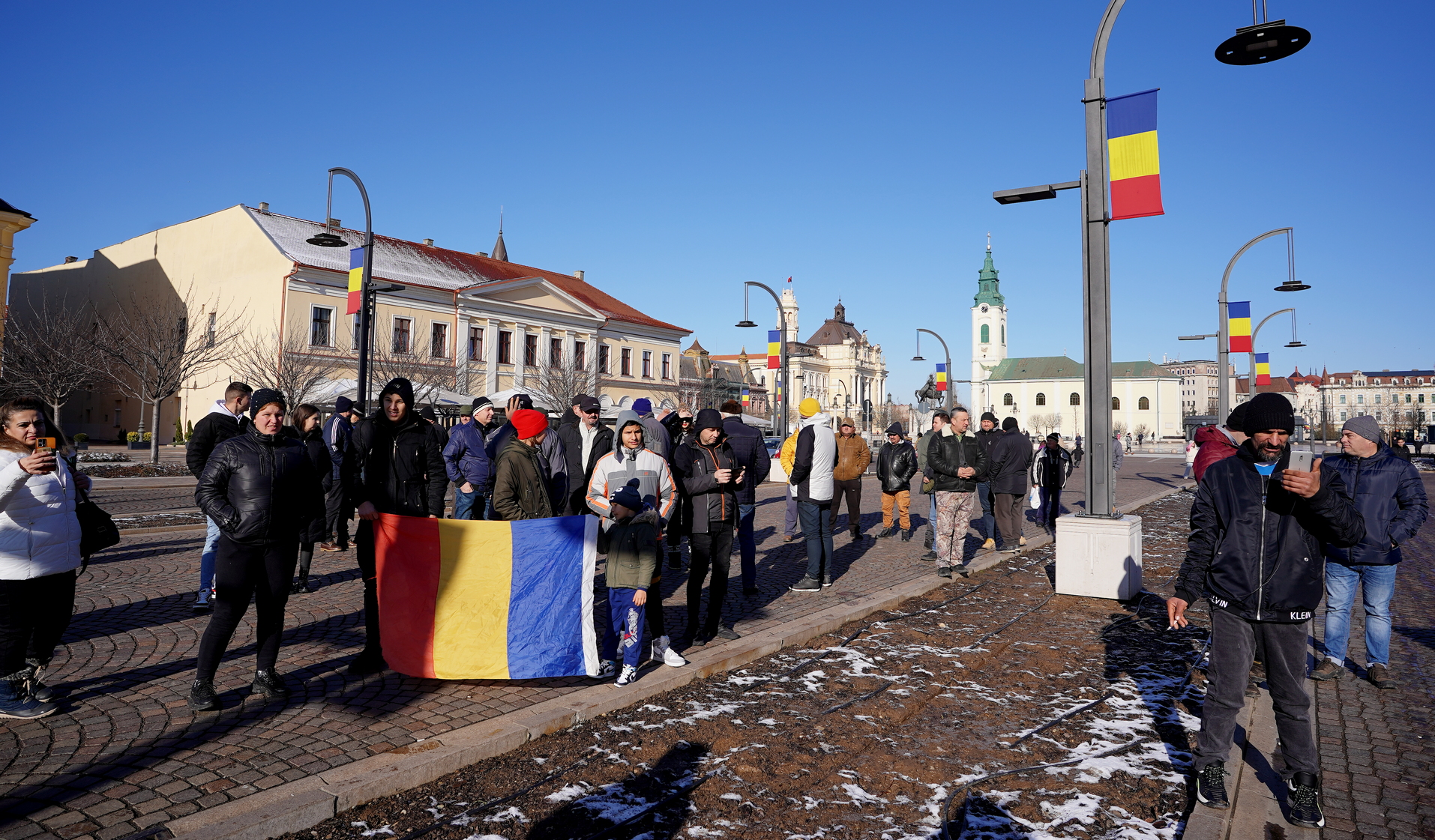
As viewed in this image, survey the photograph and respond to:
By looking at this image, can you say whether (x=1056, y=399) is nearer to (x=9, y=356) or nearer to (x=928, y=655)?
(x=9, y=356)

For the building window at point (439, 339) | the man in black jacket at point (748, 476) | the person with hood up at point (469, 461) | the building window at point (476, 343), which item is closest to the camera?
the man in black jacket at point (748, 476)

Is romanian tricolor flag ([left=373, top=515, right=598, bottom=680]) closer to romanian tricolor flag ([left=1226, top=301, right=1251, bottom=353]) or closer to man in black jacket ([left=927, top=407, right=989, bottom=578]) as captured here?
man in black jacket ([left=927, top=407, right=989, bottom=578])

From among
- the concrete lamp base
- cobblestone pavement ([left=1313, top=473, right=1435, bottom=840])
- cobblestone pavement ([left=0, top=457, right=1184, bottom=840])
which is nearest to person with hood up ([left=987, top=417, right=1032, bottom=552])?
the concrete lamp base

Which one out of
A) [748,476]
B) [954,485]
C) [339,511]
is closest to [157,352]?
[339,511]

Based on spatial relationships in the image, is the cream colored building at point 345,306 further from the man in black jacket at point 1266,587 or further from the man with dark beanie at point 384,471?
the man in black jacket at point 1266,587

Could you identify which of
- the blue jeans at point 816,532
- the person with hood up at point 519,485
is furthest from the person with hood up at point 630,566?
the blue jeans at point 816,532

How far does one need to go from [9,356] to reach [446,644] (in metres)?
35.5

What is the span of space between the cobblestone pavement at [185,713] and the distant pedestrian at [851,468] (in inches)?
167

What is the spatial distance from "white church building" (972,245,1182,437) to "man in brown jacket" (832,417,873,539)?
12106 cm

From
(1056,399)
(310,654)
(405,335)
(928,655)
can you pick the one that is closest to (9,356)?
(405,335)

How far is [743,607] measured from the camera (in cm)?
814

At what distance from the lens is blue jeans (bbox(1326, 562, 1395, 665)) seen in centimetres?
599

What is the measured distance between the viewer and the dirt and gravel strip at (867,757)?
3.79 metres

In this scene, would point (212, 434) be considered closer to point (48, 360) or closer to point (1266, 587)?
point (1266, 587)
